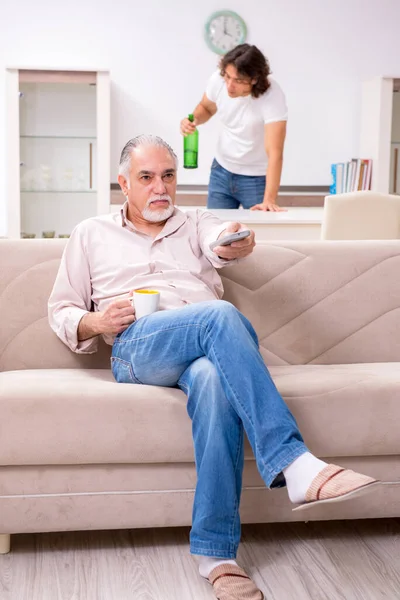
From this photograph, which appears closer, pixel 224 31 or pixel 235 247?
pixel 235 247

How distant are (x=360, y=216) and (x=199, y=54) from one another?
2.78m

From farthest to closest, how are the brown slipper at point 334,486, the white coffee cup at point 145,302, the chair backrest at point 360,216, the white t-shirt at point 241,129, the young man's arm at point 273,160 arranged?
the white t-shirt at point 241,129 < the young man's arm at point 273,160 < the chair backrest at point 360,216 < the white coffee cup at point 145,302 < the brown slipper at point 334,486

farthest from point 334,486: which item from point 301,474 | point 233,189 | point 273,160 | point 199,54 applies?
point 199,54

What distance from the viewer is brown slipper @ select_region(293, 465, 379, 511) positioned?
164 centimetres

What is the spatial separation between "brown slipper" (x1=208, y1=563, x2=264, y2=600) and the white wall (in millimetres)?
4398

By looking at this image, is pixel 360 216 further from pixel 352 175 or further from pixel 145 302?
pixel 352 175

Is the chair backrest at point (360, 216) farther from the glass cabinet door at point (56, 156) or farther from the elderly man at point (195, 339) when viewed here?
the glass cabinet door at point (56, 156)

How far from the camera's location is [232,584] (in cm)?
173

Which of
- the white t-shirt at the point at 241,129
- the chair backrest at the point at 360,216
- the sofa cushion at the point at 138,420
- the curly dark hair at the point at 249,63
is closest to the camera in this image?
the sofa cushion at the point at 138,420

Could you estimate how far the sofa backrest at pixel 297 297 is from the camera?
→ 236 cm

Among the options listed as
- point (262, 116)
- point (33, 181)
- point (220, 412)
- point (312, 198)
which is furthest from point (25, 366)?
point (312, 198)

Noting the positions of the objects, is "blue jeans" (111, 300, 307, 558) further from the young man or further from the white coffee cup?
the young man

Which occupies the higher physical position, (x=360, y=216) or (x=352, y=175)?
(x=352, y=175)

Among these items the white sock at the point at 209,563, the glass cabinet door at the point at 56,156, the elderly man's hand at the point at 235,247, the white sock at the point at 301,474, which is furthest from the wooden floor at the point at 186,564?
the glass cabinet door at the point at 56,156
